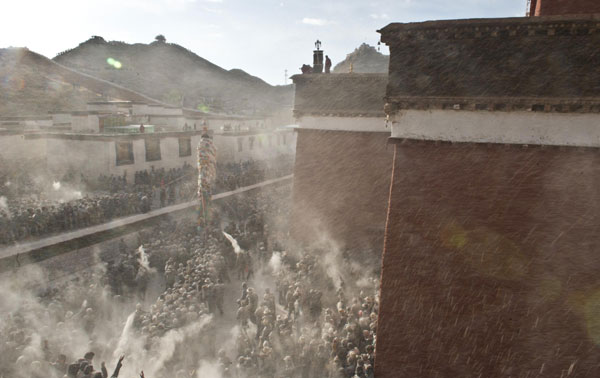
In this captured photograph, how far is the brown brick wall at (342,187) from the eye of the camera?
1379 cm

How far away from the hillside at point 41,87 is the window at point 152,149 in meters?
22.0

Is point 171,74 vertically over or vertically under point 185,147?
over

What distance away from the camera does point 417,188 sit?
756cm

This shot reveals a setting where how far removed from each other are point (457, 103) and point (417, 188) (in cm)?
168

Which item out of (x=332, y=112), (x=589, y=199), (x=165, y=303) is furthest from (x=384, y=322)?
(x=332, y=112)

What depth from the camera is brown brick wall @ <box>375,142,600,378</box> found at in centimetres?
660

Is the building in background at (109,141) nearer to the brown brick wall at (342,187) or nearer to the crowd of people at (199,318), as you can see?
the brown brick wall at (342,187)

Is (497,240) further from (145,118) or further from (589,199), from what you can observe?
(145,118)

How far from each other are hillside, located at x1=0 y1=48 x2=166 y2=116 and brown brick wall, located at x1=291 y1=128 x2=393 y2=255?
36.6 meters

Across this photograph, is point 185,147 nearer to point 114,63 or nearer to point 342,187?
point 342,187

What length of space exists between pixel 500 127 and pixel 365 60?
88.5 m

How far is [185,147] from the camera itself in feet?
95.7

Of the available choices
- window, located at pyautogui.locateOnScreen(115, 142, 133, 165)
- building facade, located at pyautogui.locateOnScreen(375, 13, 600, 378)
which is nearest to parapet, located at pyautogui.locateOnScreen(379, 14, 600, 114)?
building facade, located at pyautogui.locateOnScreen(375, 13, 600, 378)

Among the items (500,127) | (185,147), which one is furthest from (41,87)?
(500,127)
